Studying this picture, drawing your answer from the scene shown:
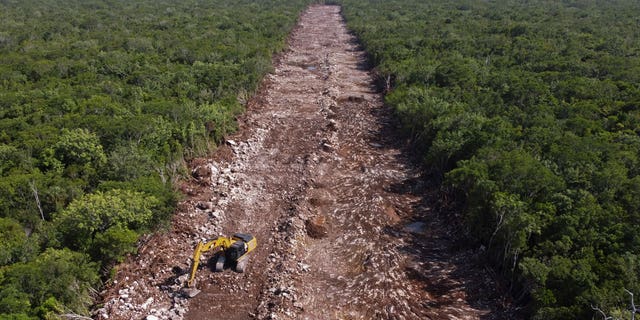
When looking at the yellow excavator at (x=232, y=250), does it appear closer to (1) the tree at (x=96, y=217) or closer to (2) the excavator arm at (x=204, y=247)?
(2) the excavator arm at (x=204, y=247)

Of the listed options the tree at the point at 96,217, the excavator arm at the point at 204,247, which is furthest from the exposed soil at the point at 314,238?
the tree at the point at 96,217

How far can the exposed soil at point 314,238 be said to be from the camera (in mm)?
12438

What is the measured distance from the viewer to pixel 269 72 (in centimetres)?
3300

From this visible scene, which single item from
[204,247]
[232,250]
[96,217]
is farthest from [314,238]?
[96,217]

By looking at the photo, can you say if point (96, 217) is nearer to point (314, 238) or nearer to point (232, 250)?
point (232, 250)

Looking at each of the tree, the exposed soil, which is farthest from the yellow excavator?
the tree

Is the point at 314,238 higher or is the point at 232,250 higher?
the point at 232,250

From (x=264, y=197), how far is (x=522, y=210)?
9.94 m

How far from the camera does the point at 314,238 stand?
15641 millimetres

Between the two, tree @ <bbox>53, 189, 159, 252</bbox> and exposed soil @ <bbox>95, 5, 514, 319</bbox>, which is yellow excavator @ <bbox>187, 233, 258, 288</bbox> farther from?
tree @ <bbox>53, 189, 159, 252</bbox>

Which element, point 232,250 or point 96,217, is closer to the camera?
point 96,217

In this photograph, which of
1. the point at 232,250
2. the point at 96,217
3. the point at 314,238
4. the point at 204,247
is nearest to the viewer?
the point at 96,217

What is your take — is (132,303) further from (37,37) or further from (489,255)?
(37,37)

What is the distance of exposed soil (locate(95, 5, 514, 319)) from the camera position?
12438 millimetres
